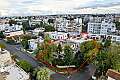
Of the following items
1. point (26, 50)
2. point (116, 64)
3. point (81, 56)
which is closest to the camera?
point (116, 64)

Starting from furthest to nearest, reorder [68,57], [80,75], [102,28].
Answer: [102,28]
[68,57]
[80,75]

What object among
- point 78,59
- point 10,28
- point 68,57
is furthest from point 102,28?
point 10,28

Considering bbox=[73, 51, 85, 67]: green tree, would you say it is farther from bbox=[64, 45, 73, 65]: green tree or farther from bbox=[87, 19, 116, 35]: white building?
bbox=[87, 19, 116, 35]: white building

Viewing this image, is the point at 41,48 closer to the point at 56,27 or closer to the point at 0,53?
the point at 0,53

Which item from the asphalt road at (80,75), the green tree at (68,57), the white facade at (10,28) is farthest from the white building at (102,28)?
the asphalt road at (80,75)

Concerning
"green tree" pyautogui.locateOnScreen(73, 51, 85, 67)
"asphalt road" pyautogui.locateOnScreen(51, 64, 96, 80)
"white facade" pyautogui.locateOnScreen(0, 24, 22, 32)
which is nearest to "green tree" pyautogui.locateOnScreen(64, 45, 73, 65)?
"green tree" pyautogui.locateOnScreen(73, 51, 85, 67)

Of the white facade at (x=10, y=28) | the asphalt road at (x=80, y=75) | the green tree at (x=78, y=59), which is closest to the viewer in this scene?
the asphalt road at (x=80, y=75)

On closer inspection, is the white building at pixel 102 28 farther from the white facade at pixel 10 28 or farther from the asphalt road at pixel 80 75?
the asphalt road at pixel 80 75

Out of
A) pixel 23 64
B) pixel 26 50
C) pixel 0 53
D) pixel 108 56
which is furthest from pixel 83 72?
pixel 26 50

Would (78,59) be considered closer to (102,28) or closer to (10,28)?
(102,28)

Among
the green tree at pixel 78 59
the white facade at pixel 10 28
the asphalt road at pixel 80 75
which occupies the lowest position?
the asphalt road at pixel 80 75

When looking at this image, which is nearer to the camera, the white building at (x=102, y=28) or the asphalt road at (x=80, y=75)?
the asphalt road at (x=80, y=75)
